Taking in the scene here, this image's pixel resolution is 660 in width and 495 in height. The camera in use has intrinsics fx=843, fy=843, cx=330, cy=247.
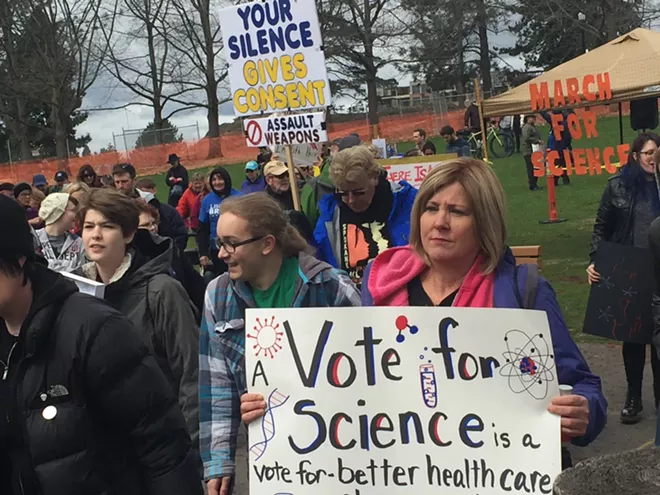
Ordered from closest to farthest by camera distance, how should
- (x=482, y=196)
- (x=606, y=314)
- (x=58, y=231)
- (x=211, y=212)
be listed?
(x=482, y=196) → (x=606, y=314) → (x=58, y=231) → (x=211, y=212)

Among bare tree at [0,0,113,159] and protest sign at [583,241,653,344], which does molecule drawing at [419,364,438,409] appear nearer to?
protest sign at [583,241,653,344]

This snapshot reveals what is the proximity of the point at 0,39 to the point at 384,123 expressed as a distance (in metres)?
18.9

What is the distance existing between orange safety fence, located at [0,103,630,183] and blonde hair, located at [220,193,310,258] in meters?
34.2

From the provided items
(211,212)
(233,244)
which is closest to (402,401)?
(233,244)

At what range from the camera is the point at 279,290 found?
3230 mm

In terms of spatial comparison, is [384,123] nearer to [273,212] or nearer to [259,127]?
[259,127]

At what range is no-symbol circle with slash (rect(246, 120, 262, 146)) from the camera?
719 centimetres

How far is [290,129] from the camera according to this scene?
275 inches

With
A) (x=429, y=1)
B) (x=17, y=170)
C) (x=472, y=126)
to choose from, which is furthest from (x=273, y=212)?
(x=429, y=1)

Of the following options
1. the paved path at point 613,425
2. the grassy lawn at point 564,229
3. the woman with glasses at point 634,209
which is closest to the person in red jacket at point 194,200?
the grassy lawn at point 564,229

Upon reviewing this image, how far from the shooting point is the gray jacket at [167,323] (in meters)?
3.65

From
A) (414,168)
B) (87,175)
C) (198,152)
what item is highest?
(198,152)

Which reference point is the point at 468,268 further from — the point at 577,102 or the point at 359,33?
the point at 359,33

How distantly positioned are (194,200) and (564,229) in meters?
6.06
